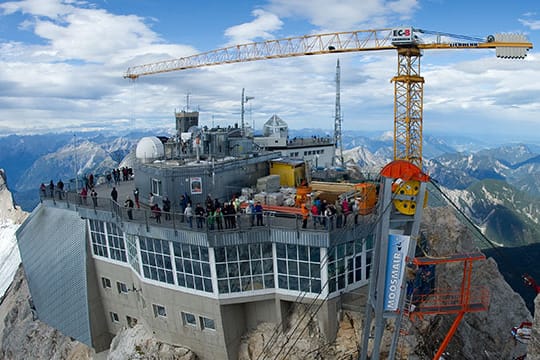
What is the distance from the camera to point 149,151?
106ft

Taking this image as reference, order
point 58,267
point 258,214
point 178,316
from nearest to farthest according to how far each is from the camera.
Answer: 1. point 258,214
2. point 178,316
3. point 58,267

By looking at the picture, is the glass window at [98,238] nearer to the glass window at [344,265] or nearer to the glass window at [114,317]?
the glass window at [114,317]

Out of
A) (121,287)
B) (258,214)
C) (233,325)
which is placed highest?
(258,214)

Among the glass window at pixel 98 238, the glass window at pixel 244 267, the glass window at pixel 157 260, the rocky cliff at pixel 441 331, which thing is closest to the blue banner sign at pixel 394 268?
the rocky cliff at pixel 441 331

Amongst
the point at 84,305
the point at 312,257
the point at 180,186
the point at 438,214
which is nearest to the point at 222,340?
the point at 312,257

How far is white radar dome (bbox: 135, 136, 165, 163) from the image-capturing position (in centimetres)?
3230

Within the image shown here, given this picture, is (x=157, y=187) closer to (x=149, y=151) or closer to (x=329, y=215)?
(x=149, y=151)

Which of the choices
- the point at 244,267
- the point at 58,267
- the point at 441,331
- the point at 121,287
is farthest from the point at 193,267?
the point at 441,331

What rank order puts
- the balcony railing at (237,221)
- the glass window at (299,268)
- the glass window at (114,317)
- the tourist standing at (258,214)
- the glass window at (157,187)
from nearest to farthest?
the balcony railing at (237,221)
the glass window at (299,268)
the tourist standing at (258,214)
the glass window at (157,187)
the glass window at (114,317)

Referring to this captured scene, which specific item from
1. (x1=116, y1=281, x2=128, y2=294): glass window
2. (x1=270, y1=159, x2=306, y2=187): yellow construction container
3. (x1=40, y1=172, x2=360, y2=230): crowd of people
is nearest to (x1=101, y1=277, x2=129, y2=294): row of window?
(x1=116, y1=281, x2=128, y2=294): glass window

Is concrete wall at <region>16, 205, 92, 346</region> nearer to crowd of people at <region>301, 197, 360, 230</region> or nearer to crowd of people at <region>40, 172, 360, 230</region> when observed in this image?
crowd of people at <region>40, 172, 360, 230</region>

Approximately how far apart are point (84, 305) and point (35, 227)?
1018cm

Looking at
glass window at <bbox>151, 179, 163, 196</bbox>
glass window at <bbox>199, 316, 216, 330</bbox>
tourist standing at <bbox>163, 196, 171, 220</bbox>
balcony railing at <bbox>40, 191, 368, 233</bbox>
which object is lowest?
glass window at <bbox>199, 316, 216, 330</bbox>

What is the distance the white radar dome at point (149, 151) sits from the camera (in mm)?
32297
